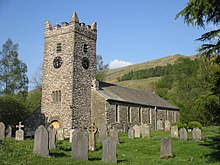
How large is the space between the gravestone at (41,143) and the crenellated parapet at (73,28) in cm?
1956

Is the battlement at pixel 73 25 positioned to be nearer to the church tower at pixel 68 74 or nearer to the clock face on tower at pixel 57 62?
the church tower at pixel 68 74

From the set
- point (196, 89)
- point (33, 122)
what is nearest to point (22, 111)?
point (33, 122)

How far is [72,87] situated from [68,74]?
5.06 feet

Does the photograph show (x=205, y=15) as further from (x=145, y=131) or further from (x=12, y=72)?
(x=12, y=72)

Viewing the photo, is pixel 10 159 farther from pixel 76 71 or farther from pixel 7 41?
pixel 7 41

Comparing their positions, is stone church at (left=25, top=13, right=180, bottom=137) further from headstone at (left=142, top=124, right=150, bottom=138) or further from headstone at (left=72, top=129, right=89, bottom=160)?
headstone at (left=72, top=129, right=89, bottom=160)

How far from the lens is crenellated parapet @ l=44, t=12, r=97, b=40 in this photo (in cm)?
3069

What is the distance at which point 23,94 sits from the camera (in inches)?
1614

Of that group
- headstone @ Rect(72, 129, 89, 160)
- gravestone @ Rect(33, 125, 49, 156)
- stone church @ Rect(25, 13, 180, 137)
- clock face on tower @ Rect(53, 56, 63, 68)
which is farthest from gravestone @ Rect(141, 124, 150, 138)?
gravestone @ Rect(33, 125, 49, 156)

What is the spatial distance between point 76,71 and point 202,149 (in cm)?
1700

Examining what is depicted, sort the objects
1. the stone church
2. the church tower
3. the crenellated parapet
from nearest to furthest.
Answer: the church tower
the stone church
the crenellated parapet

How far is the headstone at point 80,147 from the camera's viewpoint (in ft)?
40.3

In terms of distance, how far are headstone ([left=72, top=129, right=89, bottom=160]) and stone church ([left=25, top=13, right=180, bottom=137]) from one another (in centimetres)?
1610

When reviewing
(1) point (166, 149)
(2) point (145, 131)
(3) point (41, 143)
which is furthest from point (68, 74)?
(3) point (41, 143)
